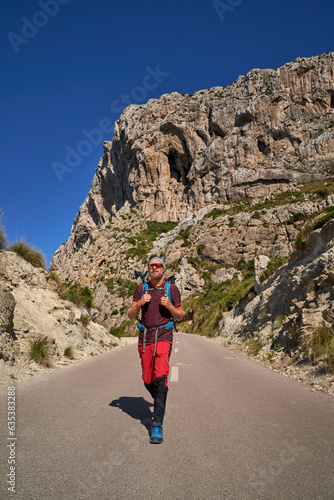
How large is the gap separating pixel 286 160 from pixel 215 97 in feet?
94.1

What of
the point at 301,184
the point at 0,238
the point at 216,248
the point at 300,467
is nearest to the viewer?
the point at 300,467

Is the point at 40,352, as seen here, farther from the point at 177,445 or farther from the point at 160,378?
the point at 177,445

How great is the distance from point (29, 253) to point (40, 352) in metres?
6.31

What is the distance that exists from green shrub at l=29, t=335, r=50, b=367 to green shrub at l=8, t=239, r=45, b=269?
5603 mm

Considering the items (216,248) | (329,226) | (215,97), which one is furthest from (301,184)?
(329,226)

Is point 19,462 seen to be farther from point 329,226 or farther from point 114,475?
point 329,226

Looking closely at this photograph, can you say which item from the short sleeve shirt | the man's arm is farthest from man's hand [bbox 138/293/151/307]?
the man's arm

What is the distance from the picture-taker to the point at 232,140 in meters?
67.1

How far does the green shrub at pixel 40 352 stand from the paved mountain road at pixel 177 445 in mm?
2076

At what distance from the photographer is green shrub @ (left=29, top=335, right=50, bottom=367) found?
7699 mm

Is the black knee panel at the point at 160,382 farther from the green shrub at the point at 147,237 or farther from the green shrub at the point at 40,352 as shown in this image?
the green shrub at the point at 147,237

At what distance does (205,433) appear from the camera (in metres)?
3.41

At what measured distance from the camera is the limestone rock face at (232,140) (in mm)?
61938

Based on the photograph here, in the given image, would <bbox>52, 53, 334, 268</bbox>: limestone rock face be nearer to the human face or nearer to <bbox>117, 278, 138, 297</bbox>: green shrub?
<bbox>117, 278, 138, 297</bbox>: green shrub
